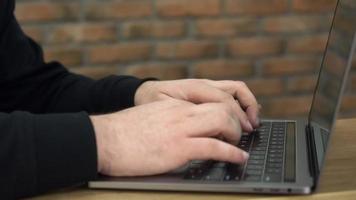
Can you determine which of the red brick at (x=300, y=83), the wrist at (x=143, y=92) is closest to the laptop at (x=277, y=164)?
the wrist at (x=143, y=92)

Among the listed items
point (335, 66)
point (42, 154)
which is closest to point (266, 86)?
point (335, 66)

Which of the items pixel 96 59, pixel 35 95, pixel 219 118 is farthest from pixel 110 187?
pixel 96 59

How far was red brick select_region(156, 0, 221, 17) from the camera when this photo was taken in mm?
1816

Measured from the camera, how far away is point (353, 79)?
1.99 meters

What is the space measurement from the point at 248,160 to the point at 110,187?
0.17 m

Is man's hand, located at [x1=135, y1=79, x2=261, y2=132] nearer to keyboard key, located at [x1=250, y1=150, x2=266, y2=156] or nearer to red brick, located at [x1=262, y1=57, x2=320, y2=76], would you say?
keyboard key, located at [x1=250, y1=150, x2=266, y2=156]

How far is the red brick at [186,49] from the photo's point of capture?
1854 millimetres

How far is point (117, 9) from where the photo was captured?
179 cm

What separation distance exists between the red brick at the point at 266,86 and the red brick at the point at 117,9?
45 centimetres

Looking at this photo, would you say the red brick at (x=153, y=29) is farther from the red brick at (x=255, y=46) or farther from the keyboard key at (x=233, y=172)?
the keyboard key at (x=233, y=172)

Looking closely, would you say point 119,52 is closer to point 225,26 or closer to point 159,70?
point 159,70

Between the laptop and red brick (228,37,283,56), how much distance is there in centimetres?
105

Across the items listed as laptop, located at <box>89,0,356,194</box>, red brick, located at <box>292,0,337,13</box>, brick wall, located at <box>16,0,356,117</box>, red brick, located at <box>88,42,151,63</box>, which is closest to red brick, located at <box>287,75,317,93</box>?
brick wall, located at <box>16,0,356,117</box>

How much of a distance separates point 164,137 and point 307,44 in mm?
1387
